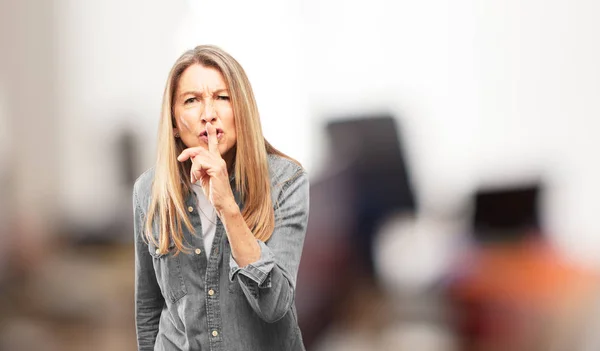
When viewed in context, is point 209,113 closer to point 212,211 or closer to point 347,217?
point 212,211

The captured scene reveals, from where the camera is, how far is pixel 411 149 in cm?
191

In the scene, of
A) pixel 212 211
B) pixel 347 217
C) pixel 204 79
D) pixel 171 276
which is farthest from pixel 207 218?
pixel 347 217

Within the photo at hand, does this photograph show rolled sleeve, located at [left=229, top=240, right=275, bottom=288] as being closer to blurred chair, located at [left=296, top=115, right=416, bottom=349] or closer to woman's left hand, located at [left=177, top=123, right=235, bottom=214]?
woman's left hand, located at [left=177, top=123, right=235, bottom=214]

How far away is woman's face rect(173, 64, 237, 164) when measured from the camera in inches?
51.6

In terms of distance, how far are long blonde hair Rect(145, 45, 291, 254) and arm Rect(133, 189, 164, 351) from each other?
45mm

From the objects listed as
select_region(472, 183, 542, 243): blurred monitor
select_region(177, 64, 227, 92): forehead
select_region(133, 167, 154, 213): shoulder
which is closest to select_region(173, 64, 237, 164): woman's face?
select_region(177, 64, 227, 92): forehead

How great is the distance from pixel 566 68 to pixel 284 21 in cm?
73

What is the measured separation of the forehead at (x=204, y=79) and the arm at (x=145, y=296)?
25cm

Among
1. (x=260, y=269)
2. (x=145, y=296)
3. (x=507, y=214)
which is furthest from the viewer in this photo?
(x=507, y=214)

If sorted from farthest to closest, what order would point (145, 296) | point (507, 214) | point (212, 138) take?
point (507, 214) → point (145, 296) → point (212, 138)

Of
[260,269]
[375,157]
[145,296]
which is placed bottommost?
[145,296]

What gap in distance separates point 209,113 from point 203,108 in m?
0.02

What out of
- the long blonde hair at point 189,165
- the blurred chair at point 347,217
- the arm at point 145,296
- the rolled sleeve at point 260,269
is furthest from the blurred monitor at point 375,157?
the rolled sleeve at point 260,269

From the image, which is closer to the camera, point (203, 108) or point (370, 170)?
point (203, 108)
